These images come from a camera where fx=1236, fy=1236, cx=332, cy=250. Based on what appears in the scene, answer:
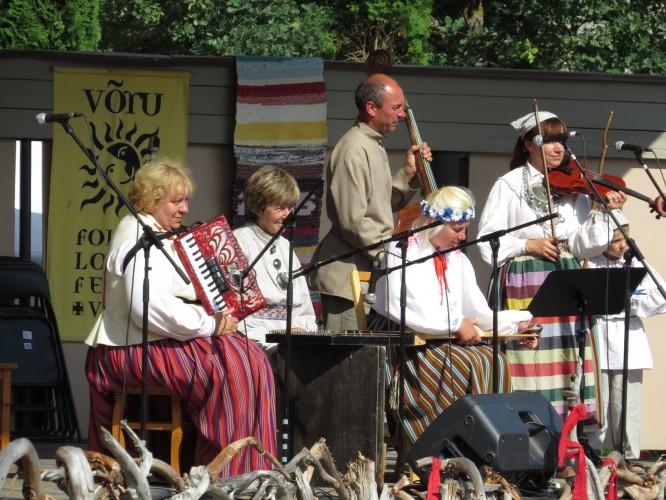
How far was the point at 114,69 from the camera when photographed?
24.8 feet

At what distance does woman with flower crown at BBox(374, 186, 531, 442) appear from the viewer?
5.70m

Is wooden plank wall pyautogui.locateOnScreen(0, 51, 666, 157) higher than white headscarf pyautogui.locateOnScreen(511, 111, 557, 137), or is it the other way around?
wooden plank wall pyautogui.locateOnScreen(0, 51, 666, 157)

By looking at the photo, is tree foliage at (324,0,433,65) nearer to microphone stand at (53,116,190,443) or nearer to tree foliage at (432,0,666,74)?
tree foliage at (432,0,666,74)

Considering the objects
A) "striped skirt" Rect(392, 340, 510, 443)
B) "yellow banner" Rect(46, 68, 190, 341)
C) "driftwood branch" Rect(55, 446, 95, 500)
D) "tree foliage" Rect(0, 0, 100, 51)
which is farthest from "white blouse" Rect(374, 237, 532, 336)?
"tree foliage" Rect(0, 0, 100, 51)

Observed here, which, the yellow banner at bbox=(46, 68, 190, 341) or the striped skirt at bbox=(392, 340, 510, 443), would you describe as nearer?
the striped skirt at bbox=(392, 340, 510, 443)

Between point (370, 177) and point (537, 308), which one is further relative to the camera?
point (370, 177)

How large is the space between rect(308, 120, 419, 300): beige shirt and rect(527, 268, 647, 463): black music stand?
2.82 feet

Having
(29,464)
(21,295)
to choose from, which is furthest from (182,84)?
(29,464)

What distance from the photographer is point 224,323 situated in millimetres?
5270

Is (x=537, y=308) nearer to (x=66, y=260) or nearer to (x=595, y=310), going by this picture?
(x=595, y=310)

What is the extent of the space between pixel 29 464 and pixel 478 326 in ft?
9.58

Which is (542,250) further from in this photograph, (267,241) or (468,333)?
(267,241)

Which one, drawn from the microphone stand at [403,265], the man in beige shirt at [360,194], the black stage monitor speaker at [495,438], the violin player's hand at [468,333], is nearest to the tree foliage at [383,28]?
the man in beige shirt at [360,194]

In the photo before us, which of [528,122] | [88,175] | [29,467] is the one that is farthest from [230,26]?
[29,467]
